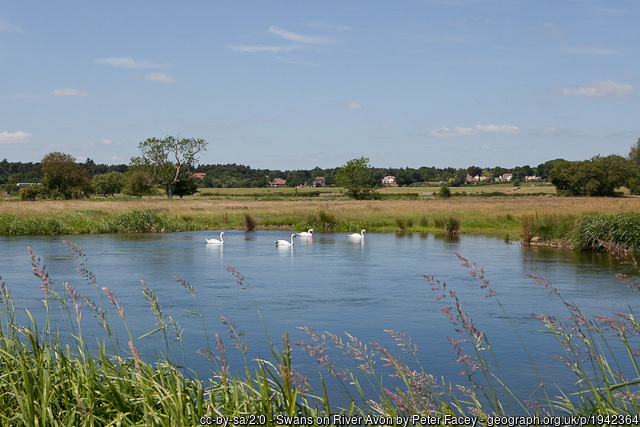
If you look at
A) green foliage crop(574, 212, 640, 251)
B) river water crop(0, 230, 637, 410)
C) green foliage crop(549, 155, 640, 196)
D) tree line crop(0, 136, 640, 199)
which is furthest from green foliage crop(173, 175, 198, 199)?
green foliage crop(574, 212, 640, 251)

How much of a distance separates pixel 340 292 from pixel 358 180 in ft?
227

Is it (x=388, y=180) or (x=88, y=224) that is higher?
(x=388, y=180)

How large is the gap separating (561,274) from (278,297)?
8254 mm

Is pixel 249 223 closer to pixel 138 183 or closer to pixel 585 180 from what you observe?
pixel 138 183

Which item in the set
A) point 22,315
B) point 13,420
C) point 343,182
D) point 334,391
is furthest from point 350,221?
point 343,182

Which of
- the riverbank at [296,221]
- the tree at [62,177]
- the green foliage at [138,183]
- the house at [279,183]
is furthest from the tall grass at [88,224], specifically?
the house at [279,183]

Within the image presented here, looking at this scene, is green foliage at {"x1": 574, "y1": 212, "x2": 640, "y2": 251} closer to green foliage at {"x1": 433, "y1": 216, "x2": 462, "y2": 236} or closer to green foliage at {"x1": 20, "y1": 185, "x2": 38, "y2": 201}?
green foliage at {"x1": 433, "y1": 216, "x2": 462, "y2": 236}

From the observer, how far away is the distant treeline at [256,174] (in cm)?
15475

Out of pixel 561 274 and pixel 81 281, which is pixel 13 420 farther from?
pixel 561 274

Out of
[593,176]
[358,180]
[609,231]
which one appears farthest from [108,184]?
[609,231]

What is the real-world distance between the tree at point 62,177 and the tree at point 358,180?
31.4 m

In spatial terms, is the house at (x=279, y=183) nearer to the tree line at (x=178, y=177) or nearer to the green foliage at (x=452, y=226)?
the tree line at (x=178, y=177)

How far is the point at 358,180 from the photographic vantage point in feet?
276

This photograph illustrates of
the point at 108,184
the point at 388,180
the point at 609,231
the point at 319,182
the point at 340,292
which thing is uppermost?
the point at 388,180
